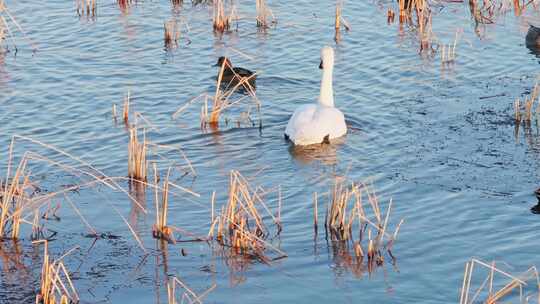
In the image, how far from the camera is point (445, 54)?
16.7 metres

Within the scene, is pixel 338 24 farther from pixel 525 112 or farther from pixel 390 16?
pixel 525 112

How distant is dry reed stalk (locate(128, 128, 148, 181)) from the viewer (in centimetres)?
1109

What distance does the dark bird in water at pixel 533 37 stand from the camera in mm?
16906

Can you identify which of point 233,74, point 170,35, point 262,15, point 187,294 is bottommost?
point 187,294

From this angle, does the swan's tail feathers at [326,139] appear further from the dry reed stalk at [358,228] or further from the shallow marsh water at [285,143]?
the dry reed stalk at [358,228]

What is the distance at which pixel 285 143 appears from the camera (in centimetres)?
1326

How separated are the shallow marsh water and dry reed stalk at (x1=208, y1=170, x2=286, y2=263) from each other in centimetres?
20

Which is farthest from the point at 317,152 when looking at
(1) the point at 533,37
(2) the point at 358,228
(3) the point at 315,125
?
(1) the point at 533,37

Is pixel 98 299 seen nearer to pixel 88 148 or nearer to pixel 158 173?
pixel 158 173

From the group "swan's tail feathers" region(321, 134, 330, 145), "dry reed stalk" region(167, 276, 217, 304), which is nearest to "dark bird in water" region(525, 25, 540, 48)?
"swan's tail feathers" region(321, 134, 330, 145)

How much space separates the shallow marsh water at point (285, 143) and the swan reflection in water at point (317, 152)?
0.09 m

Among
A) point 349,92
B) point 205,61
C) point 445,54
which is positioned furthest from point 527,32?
point 205,61

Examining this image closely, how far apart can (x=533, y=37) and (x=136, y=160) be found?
8.52 m

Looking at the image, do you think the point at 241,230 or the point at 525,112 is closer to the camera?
the point at 241,230
